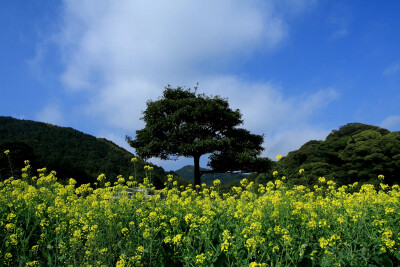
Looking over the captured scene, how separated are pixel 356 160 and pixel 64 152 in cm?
3427

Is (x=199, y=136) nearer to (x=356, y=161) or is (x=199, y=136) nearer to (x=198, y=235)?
(x=198, y=235)

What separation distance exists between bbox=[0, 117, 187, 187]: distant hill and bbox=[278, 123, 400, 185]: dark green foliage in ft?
54.1

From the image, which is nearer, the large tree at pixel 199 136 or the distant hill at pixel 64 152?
the large tree at pixel 199 136

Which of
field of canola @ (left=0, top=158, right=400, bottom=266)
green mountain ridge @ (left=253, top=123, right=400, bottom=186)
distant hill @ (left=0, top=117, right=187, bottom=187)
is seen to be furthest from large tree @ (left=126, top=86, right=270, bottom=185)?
field of canola @ (left=0, top=158, right=400, bottom=266)

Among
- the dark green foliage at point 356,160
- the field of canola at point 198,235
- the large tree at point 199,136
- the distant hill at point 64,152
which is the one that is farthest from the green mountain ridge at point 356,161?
the field of canola at point 198,235

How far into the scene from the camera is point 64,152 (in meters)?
37.3

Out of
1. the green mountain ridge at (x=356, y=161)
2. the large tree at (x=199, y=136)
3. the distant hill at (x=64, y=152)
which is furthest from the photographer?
the green mountain ridge at (x=356, y=161)

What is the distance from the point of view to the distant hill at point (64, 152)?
26.2m

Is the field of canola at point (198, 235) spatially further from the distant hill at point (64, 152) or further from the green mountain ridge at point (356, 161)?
the green mountain ridge at point (356, 161)

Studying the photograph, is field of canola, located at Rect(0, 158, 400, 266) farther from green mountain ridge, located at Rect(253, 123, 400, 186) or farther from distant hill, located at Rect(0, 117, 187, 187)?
green mountain ridge, located at Rect(253, 123, 400, 186)

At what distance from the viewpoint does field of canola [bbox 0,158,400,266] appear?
12.4 ft

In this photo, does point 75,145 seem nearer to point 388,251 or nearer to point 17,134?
point 17,134

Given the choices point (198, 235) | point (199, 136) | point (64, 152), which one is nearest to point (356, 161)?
point (199, 136)

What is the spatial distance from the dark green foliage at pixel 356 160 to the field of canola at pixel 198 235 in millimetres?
22756
